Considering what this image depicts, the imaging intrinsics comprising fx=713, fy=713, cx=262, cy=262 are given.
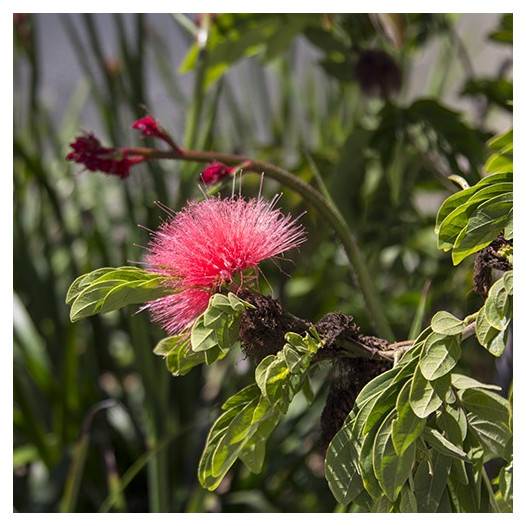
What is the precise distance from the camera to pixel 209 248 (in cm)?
41

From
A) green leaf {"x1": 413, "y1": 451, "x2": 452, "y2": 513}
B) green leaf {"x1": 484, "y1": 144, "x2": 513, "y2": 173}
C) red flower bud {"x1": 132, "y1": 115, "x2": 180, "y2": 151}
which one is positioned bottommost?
green leaf {"x1": 413, "y1": 451, "x2": 452, "y2": 513}

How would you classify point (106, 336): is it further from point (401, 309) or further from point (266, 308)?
point (266, 308)

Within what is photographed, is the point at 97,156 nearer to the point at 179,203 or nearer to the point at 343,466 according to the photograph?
the point at 179,203

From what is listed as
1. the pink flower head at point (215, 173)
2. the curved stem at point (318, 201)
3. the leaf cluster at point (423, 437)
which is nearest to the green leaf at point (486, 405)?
the leaf cluster at point (423, 437)

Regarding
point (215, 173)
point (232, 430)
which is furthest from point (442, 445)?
point (215, 173)

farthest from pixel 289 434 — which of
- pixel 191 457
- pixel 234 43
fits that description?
pixel 234 43

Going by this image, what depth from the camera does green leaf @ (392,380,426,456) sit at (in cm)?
37

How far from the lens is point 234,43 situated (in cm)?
86

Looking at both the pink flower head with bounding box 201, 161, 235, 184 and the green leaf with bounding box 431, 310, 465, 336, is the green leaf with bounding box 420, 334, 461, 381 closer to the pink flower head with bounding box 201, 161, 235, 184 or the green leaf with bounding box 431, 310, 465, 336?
the green leaf with bounding box 431, 310, 465, 336

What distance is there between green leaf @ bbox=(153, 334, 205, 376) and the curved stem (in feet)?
0.44

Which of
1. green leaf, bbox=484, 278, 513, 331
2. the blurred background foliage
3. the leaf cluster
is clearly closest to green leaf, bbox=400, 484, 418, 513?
the leaf cluster

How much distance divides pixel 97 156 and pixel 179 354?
0.17 metres

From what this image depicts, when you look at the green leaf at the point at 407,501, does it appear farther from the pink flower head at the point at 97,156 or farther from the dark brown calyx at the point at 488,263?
the pink flower head at the point at 97,156
